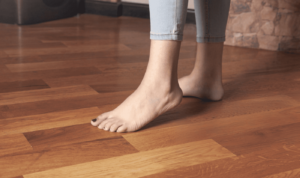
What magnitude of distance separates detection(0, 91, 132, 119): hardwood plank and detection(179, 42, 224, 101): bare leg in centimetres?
21

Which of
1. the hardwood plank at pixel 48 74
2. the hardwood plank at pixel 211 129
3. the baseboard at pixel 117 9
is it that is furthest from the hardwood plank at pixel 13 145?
the baseboard at pixel 117 9

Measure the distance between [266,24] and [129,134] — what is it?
1403mm

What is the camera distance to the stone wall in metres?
1.89

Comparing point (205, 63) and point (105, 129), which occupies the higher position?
point (205, 63)

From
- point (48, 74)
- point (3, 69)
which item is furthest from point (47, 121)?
point (3, 69)

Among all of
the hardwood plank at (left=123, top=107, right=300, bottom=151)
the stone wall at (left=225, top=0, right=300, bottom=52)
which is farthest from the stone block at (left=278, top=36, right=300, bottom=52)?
the hardwood plank at (left=123, top=107, right=300, bottom=151)

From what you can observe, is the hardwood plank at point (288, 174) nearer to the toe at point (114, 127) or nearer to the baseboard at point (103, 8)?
the toe at point (114, 127)

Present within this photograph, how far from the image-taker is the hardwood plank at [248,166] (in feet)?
2.18

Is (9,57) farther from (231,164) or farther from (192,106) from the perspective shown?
(231,164)

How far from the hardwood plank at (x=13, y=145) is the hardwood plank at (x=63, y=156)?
0.07 feet

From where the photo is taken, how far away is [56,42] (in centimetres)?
183

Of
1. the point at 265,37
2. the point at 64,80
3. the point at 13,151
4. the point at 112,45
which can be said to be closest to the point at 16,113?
the point at 13,151

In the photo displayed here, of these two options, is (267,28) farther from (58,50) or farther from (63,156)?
(63,156)

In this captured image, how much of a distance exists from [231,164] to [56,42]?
4.47 feet
